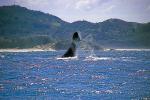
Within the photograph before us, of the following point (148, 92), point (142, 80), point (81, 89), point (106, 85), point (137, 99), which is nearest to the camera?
point (137, 99)

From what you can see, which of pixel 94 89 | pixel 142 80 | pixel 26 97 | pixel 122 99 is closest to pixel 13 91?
pixel 26 97

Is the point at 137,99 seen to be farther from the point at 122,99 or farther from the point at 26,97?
the point at 26,97

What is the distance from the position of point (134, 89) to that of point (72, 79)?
16.9m

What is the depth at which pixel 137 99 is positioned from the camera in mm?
47594

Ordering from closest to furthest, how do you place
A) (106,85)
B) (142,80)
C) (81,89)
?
(81,89) < (106,85) < (142,80)

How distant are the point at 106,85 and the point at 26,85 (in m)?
11.2

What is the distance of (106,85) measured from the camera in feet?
202

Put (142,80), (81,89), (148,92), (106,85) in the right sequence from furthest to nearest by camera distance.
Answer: (142,80)
(106,85)
(81,89)
(148,92)

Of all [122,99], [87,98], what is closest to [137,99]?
[122,99]

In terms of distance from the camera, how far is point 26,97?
50.2 m

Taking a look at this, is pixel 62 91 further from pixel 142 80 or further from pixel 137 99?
pixel 142 80

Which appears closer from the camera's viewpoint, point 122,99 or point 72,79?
point 122,99

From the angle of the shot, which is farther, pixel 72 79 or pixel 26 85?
pixel 72 79

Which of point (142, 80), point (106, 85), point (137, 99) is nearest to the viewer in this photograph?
point (137, 99)
